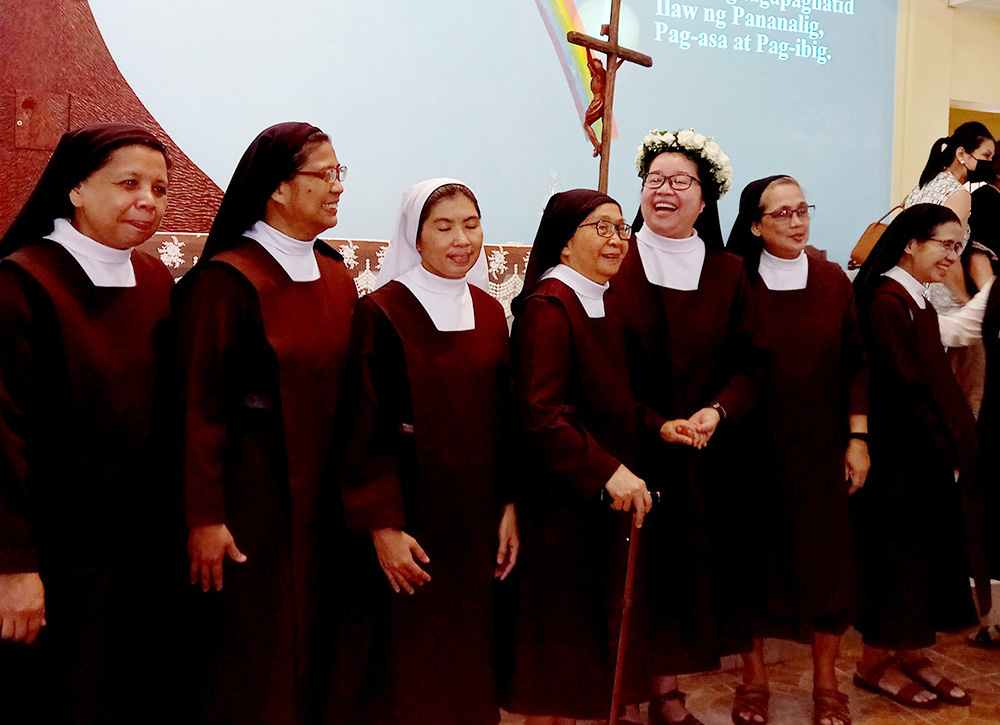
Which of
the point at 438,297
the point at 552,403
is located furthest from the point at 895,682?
the point at 438,297

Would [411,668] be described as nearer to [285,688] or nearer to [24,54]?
[285,688]

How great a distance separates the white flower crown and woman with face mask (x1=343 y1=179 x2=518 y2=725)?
3.16 feet

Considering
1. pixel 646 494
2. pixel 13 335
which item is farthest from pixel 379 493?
pixel 13 335

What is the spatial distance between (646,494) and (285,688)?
1.13 meters

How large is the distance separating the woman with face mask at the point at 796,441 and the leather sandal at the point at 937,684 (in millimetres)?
524

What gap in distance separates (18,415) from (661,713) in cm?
239

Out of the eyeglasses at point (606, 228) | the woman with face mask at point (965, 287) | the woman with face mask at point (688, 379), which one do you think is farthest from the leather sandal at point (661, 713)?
the woman with face mask at point (965, 287)

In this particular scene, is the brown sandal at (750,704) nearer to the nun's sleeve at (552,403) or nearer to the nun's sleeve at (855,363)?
the nun's sleeve at (855,363)

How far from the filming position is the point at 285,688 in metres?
2.40

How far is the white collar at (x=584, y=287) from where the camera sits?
9.15ft

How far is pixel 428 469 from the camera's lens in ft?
8.27

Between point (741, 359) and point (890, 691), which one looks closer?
point (741, 359)

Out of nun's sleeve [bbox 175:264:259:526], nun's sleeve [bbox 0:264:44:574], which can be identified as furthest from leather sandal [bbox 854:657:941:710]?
nun's sleeve [bbox 0:264:44:574]

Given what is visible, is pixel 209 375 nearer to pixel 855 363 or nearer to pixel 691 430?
pixel 691 430
